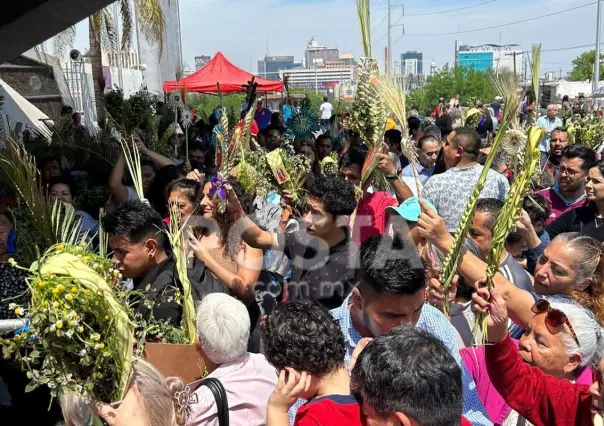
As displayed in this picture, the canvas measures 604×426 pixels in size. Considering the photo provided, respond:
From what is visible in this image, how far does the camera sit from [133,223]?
3.58m

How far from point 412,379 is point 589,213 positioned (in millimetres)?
3885

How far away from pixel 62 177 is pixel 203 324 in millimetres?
3497

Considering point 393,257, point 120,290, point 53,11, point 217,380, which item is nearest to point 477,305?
point 393,257

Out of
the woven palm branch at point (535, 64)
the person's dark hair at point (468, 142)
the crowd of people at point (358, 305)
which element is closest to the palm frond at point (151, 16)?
the crowd of people at point (358, 305)

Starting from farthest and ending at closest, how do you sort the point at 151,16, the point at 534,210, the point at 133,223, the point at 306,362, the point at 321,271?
the point at 151,16 → the point at 534,210 → the point at 321,271 → the point at 133,223 → the point at 306,362

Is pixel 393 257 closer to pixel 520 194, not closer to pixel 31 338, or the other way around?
pixel 520 194

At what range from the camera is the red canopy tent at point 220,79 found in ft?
52.1

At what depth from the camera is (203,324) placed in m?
2.80

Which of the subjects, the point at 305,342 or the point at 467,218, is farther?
the point at 467,218

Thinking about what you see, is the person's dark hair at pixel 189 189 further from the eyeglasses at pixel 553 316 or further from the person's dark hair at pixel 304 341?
the eyeglasses at pixel 553 316

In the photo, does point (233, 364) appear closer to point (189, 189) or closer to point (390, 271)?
point (390, 271)

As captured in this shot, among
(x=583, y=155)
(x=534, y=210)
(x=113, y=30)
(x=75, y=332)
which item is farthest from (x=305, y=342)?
(x=113, y=30)

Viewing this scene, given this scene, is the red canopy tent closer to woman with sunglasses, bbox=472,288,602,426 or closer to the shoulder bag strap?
the shoulder bag strap

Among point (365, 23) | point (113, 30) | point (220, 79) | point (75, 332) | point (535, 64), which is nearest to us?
point (75, 332)
